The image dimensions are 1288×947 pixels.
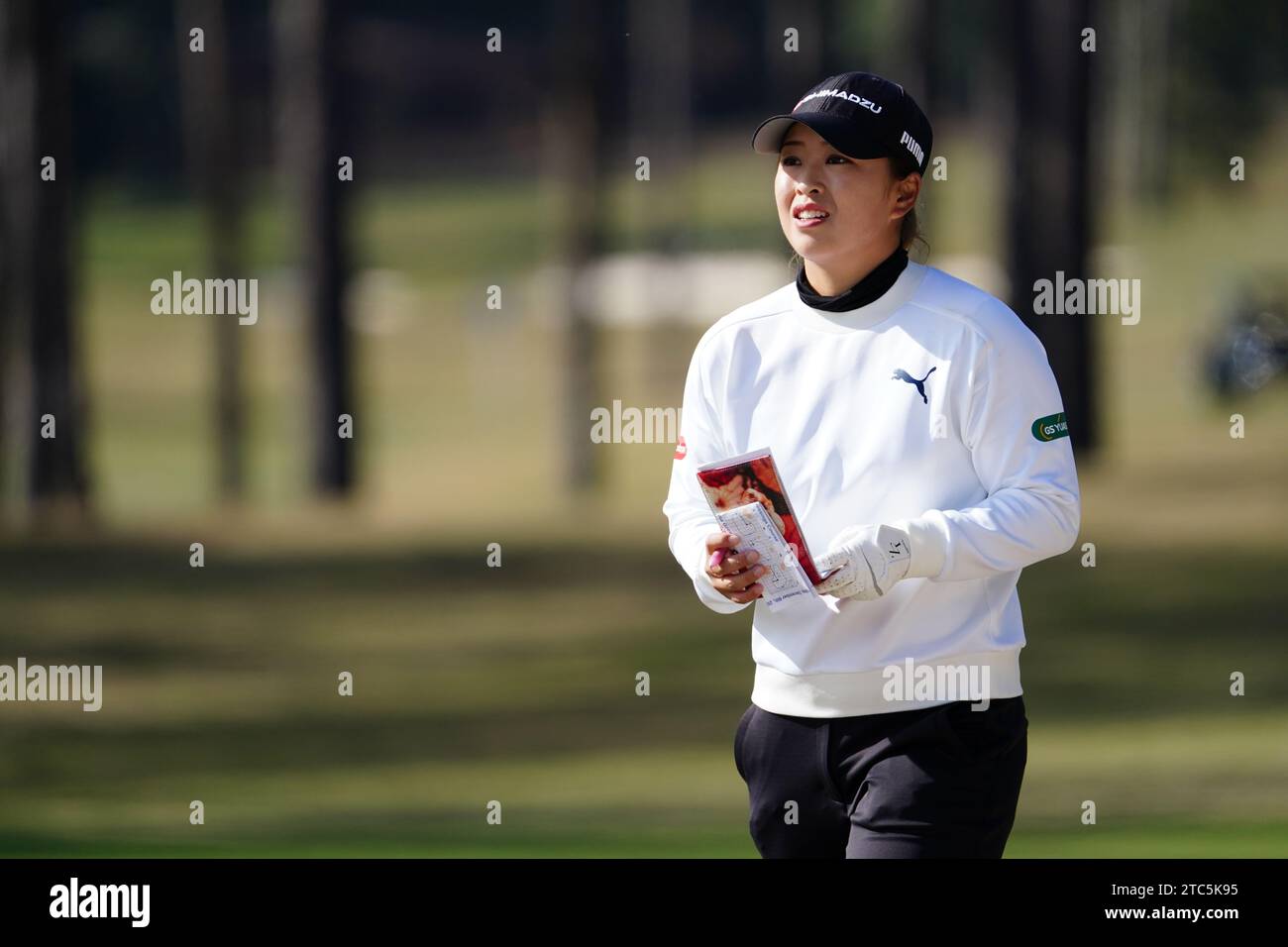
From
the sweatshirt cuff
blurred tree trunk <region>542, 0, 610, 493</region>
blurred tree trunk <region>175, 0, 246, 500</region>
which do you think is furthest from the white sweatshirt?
blurred tree trunk <region>175, 0, 246, 500</region>

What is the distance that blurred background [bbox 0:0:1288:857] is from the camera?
11.8m

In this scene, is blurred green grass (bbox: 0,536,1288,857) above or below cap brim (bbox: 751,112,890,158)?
below

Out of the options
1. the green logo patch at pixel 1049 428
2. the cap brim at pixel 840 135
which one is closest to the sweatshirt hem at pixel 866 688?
the green logo patch at pixel 1049 428

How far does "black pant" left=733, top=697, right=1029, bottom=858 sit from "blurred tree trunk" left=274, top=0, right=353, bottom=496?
19458mm

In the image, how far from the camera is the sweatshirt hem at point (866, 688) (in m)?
4.34

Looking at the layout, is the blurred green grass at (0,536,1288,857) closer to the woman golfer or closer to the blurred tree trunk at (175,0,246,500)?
the woman golfer

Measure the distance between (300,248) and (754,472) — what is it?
20928mm

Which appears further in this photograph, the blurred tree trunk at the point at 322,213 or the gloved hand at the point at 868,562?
the blurred tree trunk at the point at 322,213

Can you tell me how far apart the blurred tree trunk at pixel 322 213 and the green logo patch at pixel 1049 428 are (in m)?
19.5

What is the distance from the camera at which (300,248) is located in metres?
24.7

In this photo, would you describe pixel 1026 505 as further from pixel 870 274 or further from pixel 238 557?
pixel 238 557

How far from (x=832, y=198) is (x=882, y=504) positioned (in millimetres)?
597

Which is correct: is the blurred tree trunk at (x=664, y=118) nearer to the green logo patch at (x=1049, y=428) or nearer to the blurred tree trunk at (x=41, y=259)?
the blurred tree trunk at (x=41, y=259)

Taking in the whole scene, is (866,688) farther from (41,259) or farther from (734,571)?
(41,259)
